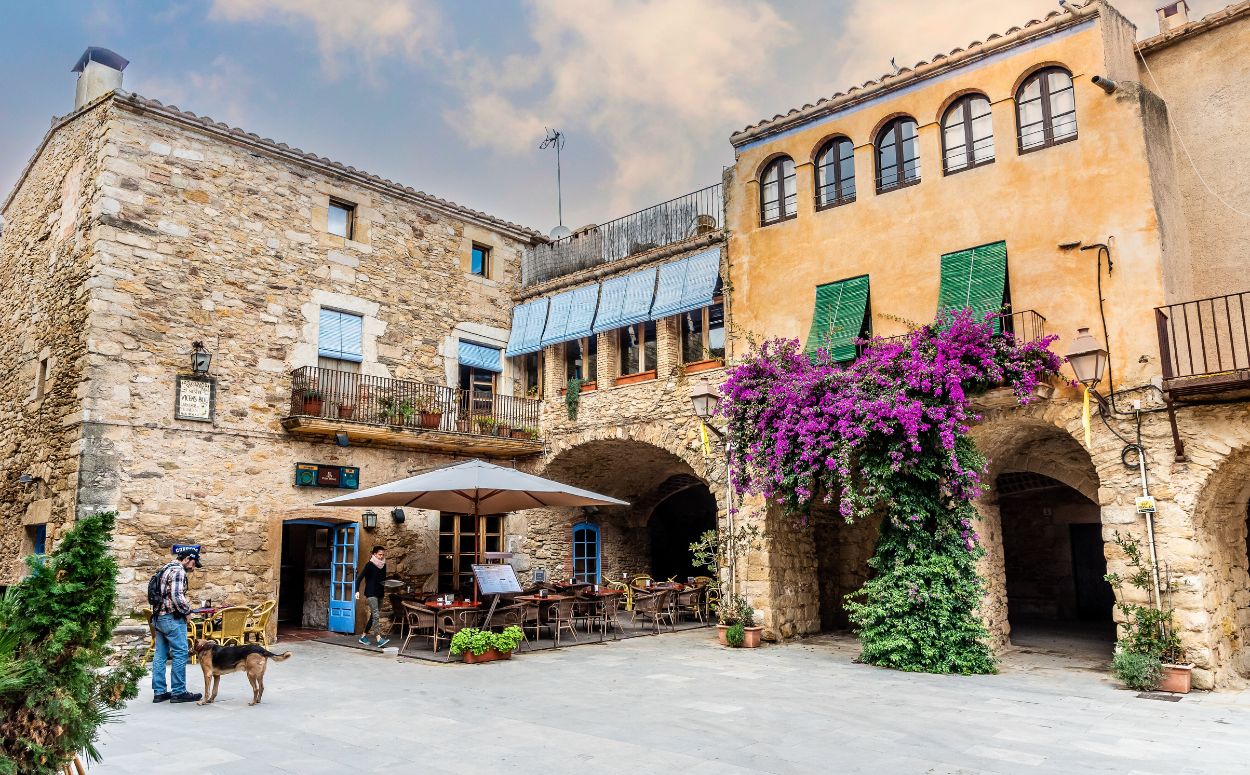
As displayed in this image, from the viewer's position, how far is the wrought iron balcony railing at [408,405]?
13180 mm

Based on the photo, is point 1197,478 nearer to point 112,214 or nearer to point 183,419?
point 183,419

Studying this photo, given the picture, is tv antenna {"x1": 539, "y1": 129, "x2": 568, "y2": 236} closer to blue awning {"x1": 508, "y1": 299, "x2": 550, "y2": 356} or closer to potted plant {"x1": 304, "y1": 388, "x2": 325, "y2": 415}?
blue awning {"x1": 508, "y1": 299, "x2": 550, "y2": 356}

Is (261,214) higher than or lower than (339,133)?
lower

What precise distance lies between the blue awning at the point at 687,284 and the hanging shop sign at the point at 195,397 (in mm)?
7094

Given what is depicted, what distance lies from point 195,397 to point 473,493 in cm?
433

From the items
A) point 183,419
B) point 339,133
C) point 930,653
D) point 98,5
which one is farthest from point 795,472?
point 98,5

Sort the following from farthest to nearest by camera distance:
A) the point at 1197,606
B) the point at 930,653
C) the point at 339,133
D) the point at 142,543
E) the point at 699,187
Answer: the point at 339,133 < the point at 699,187 < the point at 142,543 < the point at 930,653 < the point at 1197,606

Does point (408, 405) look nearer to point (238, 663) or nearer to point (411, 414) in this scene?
point (411, 414)

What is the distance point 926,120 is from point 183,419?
1150cm

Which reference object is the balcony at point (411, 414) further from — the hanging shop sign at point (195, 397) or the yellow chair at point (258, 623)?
the yellow chair at point (258, 623)

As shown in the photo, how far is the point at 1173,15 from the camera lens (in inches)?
424

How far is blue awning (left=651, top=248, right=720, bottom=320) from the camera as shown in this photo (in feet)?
44.0

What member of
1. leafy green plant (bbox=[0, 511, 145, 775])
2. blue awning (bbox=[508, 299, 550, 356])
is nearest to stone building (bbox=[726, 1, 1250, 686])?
blue awning (bbox=[508, 299, 550, 356])

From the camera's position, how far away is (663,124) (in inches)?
730
